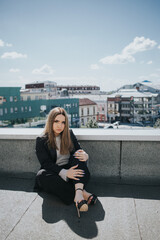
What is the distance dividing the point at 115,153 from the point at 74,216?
1.06 metres

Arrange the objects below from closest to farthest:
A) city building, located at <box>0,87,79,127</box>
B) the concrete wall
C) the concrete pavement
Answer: the concrete pavement, the concrete wall, city building, located at <box>0,87,79,127</box>

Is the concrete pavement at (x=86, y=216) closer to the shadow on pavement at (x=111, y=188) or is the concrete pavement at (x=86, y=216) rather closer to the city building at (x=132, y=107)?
the shadow on pavement at (x=111, y=188)

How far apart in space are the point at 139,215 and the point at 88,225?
1.65ft

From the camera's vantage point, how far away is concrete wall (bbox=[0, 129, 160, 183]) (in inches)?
99.7

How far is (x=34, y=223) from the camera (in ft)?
5.61

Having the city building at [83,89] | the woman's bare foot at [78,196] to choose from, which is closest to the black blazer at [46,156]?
the woman's bare foot at [78,196]

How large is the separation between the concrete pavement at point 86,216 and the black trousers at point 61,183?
10 cm

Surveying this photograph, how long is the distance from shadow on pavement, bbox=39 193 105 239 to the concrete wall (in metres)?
0.65

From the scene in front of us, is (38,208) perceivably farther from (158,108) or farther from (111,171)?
(158,108)

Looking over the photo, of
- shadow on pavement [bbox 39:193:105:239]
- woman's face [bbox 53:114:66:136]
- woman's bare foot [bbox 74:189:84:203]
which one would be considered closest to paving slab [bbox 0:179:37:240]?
shadow on pavement [bbox 39:193:105:239]

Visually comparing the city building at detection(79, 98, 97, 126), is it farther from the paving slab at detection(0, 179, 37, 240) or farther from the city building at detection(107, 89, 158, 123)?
the paving slab at detection(0, 179, 37, 240)

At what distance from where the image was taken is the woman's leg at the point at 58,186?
1981 mm

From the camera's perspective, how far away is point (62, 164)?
227 centimetres

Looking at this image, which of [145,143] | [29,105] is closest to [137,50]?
[29,105]
